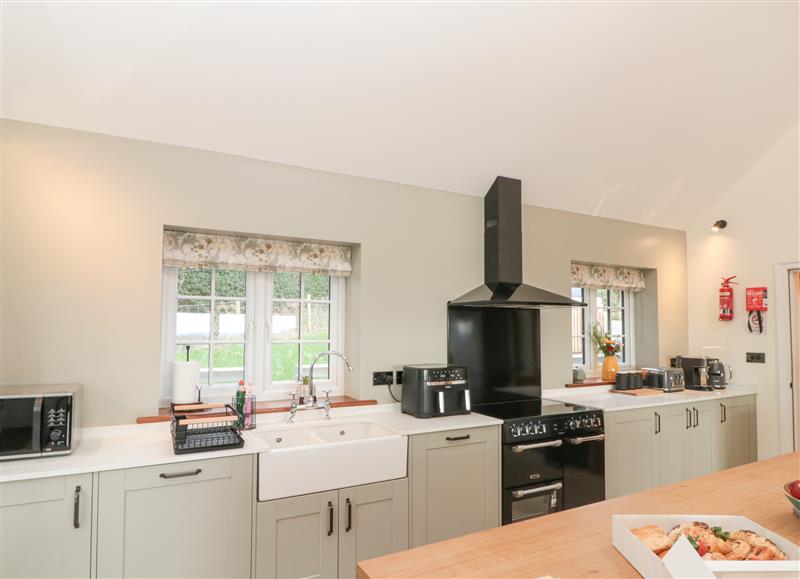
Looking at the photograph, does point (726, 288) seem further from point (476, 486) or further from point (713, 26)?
point (476, 486)

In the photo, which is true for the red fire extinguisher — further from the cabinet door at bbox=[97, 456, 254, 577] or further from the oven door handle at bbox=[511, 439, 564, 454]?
the cabinet door at bbox=[97, 456, 254, 577]

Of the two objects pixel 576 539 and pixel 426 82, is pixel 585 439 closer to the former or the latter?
pixel 576 539

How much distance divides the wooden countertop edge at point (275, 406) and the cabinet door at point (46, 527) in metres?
0.62

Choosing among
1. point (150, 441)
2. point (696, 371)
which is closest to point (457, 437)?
point (150, 441)

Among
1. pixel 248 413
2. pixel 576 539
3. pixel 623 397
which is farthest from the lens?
pixel 623 397

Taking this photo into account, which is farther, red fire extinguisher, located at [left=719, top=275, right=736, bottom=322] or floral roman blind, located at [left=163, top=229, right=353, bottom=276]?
red fire extinguisher, located at [left=719, top=275, right=736, bottom=322]

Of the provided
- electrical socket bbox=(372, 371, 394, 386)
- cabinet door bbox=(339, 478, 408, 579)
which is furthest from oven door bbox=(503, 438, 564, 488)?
electrical socket bbox=(372, 371, 394, 386)

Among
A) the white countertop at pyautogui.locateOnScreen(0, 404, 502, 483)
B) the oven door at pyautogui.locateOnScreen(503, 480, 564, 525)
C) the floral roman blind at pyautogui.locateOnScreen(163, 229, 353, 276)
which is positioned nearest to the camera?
the white countertop at pyautogui.locateOnScreen(0, 404, 502, 483)

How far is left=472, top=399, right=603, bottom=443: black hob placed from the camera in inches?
121

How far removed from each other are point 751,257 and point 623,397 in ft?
5.86

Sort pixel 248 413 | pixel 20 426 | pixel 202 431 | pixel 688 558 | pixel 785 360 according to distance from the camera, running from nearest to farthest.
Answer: pixel 688 558
pixel 20 426
pixel 202 431
pixel 248 413
pixel 785 360

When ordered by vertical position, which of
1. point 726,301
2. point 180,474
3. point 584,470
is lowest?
point 584,470

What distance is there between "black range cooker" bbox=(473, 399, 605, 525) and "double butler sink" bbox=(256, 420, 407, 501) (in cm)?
78

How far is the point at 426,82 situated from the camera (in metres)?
2.78
